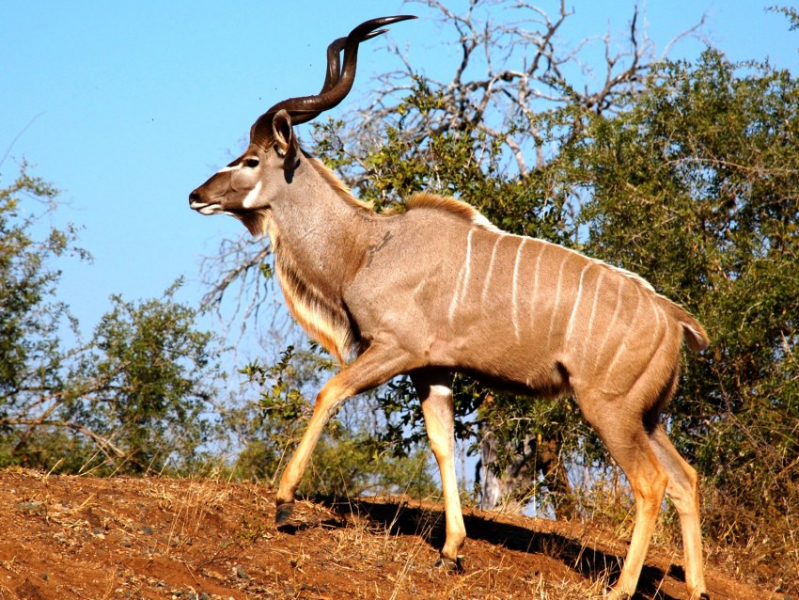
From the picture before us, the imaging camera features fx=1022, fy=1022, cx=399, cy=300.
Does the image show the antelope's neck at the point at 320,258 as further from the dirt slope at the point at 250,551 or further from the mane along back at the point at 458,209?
the dirt slope at the point at 250,551

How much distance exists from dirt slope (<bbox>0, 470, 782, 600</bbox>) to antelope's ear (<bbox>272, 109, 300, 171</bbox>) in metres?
1.82

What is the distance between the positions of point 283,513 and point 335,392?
637mm

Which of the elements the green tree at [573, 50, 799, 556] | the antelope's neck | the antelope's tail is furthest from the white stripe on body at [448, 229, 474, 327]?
the green tree at [573, 50, 799, 556]

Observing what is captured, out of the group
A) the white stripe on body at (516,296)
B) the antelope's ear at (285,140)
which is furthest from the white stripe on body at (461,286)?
the antelope's ear at (285,140)

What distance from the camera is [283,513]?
195 inches

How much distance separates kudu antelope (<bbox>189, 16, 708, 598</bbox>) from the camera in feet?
16.2

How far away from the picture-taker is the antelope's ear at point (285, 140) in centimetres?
551

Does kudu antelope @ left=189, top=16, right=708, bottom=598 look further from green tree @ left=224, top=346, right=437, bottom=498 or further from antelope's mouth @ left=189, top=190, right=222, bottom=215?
green tree @ left=224, top=346, right=437, bottom=498

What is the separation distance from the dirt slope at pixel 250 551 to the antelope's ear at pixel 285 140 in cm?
182

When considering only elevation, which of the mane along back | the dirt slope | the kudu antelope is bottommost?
the dirt slope

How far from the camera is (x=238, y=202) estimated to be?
570cm

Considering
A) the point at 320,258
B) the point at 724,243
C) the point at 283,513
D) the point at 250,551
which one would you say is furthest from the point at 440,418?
the point at 724,243

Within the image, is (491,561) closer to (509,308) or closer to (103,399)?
(509,308)

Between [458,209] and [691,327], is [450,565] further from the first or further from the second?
[458,209]
